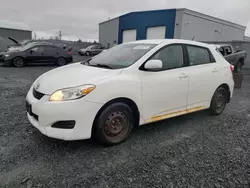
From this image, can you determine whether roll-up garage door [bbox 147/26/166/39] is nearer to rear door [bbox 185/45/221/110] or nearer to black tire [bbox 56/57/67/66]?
black tire [bbox 56/57/67/66]

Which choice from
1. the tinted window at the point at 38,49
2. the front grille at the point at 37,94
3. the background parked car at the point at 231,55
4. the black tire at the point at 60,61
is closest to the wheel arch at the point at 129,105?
the front grille at the point at 37,94

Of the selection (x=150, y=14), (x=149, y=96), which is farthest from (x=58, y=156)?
(x=150, y=14)

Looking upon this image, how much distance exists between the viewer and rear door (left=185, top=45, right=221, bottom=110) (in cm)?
359

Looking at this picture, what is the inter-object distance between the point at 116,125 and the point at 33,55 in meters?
10.4

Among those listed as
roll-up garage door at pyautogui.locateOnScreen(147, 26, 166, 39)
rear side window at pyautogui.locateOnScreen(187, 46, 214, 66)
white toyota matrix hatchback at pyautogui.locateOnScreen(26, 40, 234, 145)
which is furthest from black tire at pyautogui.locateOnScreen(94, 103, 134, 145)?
roll-up garage door at pyautogui.locateOnScreen(147, 26, 166, 39)

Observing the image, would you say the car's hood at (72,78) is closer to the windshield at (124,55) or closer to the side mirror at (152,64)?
the windshield at (124,55)

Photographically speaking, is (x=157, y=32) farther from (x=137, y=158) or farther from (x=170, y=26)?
(x=137, y=158)

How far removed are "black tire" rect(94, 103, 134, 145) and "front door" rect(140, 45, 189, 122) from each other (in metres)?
0.32

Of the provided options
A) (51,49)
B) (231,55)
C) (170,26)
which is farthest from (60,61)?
(170,26)

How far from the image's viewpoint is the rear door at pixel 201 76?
3586mm

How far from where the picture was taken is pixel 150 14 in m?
21.5

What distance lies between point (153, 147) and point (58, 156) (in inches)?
52.4

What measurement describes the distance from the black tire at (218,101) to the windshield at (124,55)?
1881mm

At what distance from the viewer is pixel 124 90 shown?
2.73 m
